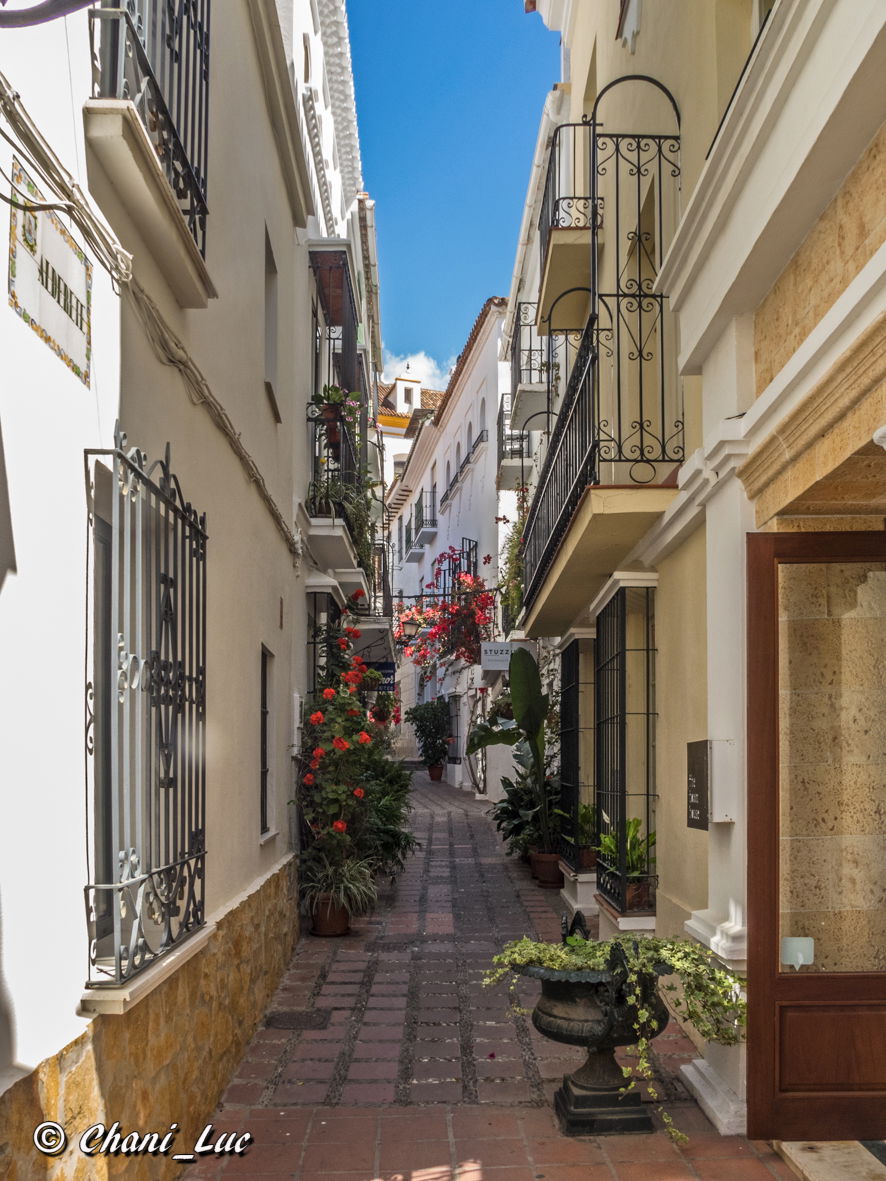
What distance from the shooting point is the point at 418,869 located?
1418cm

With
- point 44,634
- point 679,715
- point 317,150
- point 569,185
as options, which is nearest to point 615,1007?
point 679,715

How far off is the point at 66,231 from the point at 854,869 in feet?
13.5

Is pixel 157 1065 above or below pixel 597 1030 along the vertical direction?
above

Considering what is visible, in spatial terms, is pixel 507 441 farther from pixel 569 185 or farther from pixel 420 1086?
pixel 420 1086

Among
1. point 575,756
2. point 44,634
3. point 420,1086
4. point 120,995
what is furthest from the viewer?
point 575,756

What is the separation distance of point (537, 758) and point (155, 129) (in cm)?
994

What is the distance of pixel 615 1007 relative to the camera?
527 centimetres

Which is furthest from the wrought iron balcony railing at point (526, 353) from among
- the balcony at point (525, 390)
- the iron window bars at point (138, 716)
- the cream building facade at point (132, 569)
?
the iron window bars at point (138, 716)

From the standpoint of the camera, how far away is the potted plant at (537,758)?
1297 centimetres

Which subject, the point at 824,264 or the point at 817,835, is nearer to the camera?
the point at 824,264

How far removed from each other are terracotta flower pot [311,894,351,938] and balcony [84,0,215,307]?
20.6 ft

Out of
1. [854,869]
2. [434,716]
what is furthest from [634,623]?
[434,716]

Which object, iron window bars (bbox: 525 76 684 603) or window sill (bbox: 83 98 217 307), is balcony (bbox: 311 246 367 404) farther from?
window sill (bbox: 83 98 217 307)

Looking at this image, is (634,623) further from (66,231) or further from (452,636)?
(452,636)
